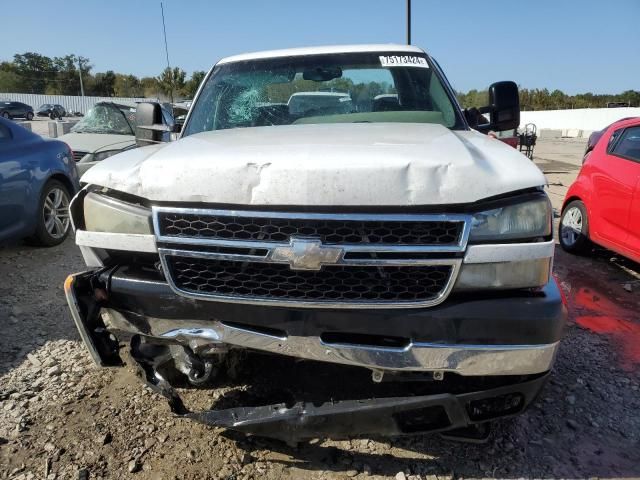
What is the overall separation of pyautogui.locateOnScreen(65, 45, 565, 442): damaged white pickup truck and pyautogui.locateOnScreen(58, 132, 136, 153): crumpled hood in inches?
274

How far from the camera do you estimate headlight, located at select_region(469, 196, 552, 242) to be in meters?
1.93

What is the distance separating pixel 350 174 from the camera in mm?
1891

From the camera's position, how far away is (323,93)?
354 centimetres

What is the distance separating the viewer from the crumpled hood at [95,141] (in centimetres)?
863

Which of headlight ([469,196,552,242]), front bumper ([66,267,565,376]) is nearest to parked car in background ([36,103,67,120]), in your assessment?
front bumper ([66,267,565,376])

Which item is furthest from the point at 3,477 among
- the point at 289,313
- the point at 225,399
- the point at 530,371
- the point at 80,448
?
the point at 530,371

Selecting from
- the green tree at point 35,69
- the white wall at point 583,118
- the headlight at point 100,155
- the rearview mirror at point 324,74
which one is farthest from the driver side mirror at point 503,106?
the green tree at point 35,69

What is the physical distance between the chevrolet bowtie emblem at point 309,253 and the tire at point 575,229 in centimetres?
482

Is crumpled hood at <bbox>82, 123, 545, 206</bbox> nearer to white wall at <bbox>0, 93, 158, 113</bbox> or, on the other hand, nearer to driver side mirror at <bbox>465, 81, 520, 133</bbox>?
driver side mirror at <bbox>465, 81, 520, 133</bbox>

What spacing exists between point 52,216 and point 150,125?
9.55 feet

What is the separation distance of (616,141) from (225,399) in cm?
502

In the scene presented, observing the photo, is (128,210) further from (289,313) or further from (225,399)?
(225,399)

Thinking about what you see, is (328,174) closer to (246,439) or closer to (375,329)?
(375,329)

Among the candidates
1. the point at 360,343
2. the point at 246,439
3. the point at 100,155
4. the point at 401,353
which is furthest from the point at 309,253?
the point at 100,155
